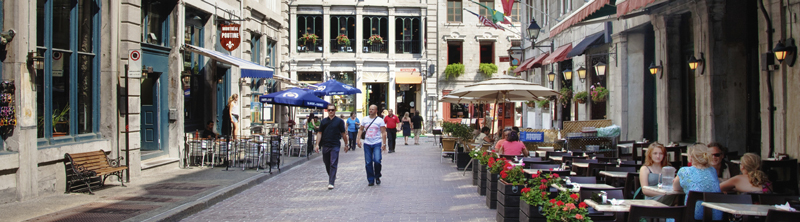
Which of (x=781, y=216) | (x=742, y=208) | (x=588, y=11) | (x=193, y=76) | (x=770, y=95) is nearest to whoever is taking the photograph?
(x=781, y=216)

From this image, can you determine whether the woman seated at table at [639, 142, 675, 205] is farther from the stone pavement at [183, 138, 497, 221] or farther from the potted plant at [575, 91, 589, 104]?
the potted plant at [575, 91, 589, 104]

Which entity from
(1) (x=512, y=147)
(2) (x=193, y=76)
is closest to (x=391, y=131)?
(2) (x=193, y=76)

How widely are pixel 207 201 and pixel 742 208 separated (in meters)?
6.94

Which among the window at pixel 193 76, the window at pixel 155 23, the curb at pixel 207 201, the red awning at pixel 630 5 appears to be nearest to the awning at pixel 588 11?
the red awning at pixel 630 5

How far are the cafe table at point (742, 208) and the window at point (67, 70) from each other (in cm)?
928

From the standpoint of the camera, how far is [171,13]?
14.2 meters

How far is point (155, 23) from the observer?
1376 cm

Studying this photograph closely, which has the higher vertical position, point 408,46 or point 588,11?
point 408,46

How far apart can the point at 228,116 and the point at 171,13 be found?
3.43m

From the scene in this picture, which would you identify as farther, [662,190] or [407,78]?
[407,78]

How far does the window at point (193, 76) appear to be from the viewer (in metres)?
15.2

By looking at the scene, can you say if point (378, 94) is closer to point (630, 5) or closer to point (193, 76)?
point (193, 76)

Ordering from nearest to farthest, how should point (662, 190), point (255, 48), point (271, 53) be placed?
point (662, 190) → point (255, 48) → point (271, 53)

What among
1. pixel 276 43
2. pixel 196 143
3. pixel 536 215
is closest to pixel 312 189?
pixel 196 143
